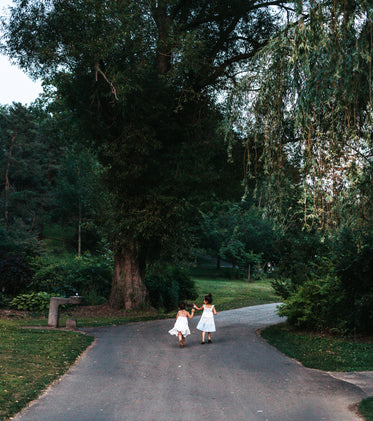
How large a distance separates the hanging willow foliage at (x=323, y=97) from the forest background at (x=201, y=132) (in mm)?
26

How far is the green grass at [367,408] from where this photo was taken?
245 inches

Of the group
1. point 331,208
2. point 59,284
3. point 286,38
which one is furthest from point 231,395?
point 59,284

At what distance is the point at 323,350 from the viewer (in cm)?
1188

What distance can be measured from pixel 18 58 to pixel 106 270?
10328mm

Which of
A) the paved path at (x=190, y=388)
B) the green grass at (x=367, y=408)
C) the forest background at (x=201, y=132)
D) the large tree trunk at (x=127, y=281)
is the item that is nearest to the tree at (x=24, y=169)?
the forest background at (x=201, y=132)

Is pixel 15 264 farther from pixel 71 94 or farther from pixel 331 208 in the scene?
pixel 331 208

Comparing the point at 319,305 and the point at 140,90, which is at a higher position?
the point at 140,90

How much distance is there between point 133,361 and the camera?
970 cm

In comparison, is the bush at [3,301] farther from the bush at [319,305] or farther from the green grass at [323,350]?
the bush at [319,305]

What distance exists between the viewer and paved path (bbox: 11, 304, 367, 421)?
6.20 meters

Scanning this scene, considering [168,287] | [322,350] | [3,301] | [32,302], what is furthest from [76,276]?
[322,350]

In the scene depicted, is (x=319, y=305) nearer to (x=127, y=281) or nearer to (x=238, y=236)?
(x=127, y=281)

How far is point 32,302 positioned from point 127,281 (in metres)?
3.81

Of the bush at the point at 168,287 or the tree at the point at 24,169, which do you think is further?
the tree at the point at 24,169
